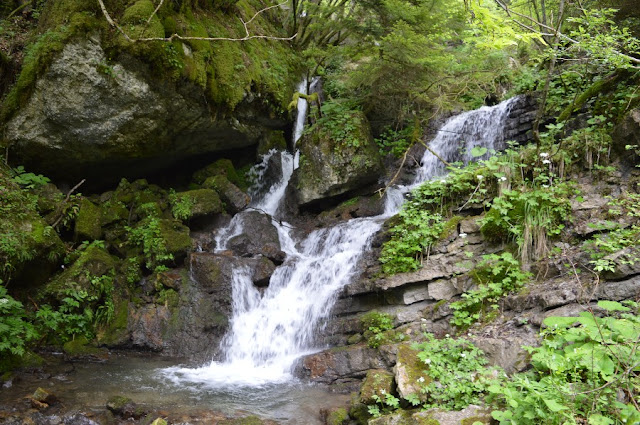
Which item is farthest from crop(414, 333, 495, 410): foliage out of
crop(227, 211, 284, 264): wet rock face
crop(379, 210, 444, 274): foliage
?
crop(227, 211, 284, 264): wet rock face

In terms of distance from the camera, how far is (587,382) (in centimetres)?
311

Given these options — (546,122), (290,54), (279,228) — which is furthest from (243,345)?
(290,54)

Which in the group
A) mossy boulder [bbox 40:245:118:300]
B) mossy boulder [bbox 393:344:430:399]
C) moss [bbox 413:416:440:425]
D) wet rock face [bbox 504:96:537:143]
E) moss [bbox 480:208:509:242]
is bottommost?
moss [bbox 413:416:440:425]

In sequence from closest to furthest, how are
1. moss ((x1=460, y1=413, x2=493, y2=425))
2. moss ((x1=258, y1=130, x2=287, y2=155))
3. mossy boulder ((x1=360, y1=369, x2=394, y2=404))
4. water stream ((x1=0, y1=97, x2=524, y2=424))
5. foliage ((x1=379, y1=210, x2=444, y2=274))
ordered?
moss ((x1=460, y1=413, x2=493, y2=425)) → mossy boulder ((x1=360, y1=369, x2=394, y2=404)) → water stream ((x1=0, y1=97, x2=524, y2=424)) → foliage ((x1=379, y1=210, x2=444, y2=274)) → moss ((x1=258, y1=130, x2=287, y2=155))

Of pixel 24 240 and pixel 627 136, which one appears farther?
pixel 24 240

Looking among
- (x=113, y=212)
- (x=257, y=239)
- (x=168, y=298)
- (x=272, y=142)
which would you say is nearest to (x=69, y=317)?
(x=168, y=298)

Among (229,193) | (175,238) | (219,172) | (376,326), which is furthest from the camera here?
(219,172)

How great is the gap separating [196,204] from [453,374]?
7017 mm

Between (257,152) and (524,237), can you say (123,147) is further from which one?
(524,237)

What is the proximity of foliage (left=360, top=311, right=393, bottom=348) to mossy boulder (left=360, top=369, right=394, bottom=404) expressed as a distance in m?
1.16

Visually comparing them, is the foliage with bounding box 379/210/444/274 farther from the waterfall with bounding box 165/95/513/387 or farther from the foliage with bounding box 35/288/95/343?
the foliage with bounding box 35/288/95/343

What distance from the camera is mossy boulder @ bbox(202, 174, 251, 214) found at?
33.1ft

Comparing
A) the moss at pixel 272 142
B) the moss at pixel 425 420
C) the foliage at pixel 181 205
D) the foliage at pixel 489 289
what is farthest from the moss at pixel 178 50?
the moss at pixel 425 420

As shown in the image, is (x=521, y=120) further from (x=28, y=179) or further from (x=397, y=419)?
(x=28, y=179)
